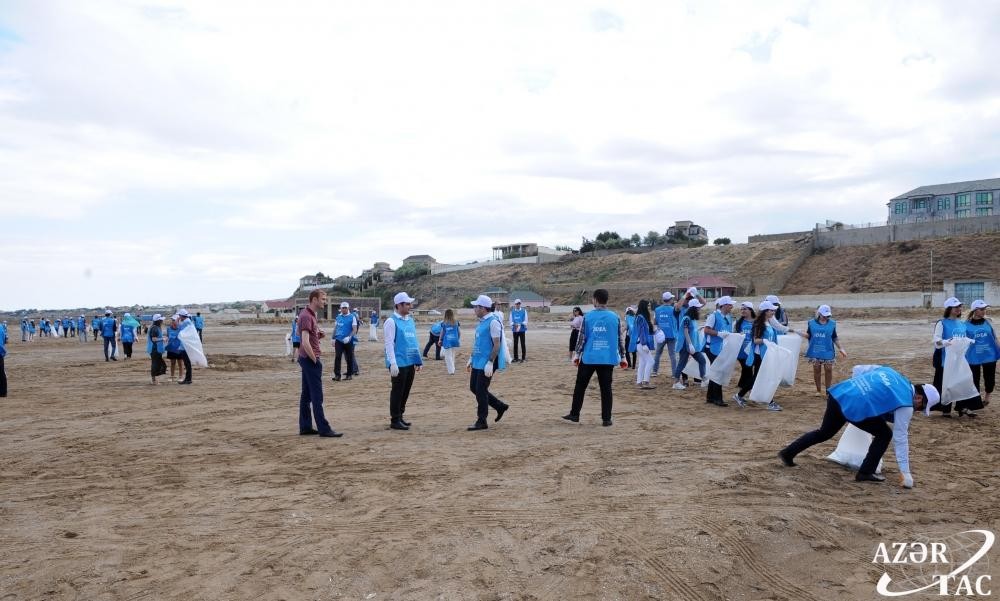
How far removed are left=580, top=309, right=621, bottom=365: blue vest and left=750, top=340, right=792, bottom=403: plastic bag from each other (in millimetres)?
2606

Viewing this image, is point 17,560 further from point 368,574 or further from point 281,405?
point 281,405

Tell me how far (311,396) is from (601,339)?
3.87 m

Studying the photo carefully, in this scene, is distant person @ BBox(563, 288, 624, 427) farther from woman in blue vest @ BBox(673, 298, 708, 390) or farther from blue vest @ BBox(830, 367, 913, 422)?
woman in blue vest @ BBox(673, 298, 708, 390)

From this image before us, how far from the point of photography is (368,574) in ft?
14.2

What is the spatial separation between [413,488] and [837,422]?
3973mm

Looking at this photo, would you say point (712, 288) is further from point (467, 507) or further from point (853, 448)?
point (467, 507)

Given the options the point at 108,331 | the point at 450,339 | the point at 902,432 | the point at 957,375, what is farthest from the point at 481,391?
the point at 108,331

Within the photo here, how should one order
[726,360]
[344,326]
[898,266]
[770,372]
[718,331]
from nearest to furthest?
1. [770,372]
2. [726,360]
3. [718,331]
4. [344,326]
5. [898,266]

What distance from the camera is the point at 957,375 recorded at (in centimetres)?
941

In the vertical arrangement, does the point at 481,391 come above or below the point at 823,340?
below

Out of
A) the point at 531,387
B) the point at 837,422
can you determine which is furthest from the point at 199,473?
the point at 531,387

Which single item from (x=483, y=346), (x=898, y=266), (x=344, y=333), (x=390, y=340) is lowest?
(x=344, y=333)

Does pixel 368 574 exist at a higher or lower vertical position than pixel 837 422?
lower

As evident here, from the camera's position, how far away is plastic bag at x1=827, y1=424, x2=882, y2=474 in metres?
6.47
